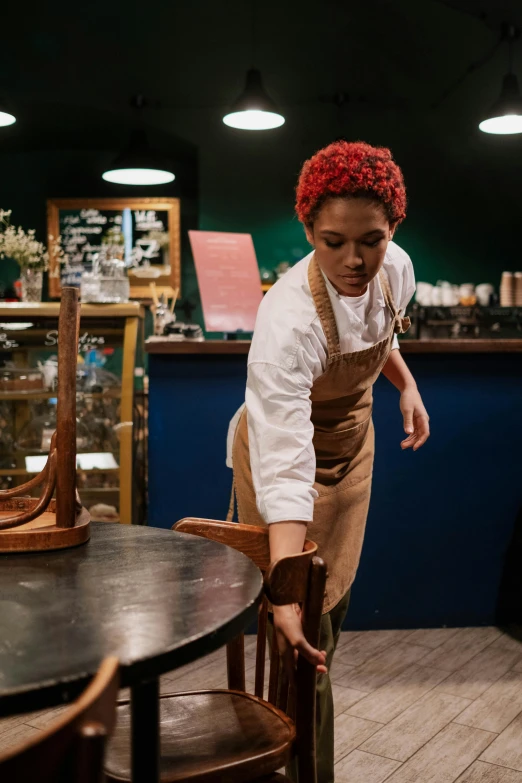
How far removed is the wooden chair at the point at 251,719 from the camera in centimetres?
128

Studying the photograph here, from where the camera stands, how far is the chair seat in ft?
4.19

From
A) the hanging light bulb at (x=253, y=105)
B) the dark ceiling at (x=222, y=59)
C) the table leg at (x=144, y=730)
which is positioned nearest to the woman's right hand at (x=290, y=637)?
the table leg at (x=144, y=730)

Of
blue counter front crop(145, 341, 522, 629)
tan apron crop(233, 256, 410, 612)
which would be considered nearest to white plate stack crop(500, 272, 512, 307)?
blue counter front crop(145, 341, 522, 629)

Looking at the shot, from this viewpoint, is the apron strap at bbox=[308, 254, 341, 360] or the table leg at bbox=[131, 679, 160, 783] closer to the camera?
the table leg at bbox=[131, 679, 160, 783]

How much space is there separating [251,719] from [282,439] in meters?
0.52

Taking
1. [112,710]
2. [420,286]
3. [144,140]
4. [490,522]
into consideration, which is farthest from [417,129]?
[112,710]

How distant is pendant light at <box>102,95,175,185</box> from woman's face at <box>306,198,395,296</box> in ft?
13.0

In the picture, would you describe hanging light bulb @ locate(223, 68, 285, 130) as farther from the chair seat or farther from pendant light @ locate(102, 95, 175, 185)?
the chair seat

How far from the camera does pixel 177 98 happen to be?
672 cm

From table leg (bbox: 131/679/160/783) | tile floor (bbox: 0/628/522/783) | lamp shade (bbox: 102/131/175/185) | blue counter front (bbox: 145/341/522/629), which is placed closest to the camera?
table leg (bbox: 131/679/160/783)

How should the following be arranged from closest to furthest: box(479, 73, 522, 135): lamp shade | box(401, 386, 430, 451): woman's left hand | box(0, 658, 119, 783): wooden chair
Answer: box(0, 658, 119, 783): wooden chair → box(401, 386, 430, 451): woman's left hand → box(479, 73, 522, 135): lamp shade

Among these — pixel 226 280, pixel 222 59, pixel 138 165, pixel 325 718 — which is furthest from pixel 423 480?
pixel 222 59

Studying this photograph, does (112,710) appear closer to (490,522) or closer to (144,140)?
(490,522)

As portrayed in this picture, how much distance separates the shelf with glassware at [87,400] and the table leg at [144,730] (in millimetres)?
2847
